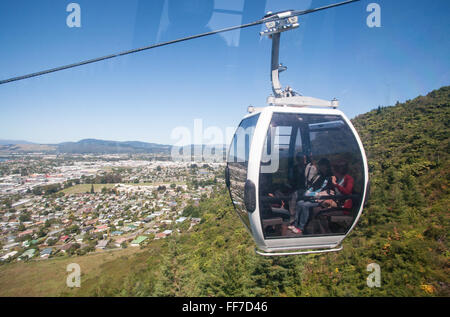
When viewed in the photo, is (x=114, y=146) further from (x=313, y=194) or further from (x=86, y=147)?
(x=313, y=194)

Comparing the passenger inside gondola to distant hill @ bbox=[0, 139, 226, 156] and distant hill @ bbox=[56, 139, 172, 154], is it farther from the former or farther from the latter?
distant hill @ bbox=[56, 139, 172, 154]

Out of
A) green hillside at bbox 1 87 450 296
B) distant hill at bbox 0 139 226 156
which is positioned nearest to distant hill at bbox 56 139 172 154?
distant hill at bbox 0 139 226 156

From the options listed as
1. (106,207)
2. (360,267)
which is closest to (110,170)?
(106,207)

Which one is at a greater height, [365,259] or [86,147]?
[86,147]

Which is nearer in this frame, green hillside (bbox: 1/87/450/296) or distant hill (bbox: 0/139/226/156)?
green hillside (bbox: 1/87/450/296)

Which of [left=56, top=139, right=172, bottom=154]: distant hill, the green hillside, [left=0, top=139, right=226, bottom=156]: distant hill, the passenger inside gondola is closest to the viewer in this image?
the passenger inside gondola

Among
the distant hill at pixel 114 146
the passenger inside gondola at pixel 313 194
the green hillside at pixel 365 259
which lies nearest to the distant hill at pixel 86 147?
the distant hill at pixel 114 146

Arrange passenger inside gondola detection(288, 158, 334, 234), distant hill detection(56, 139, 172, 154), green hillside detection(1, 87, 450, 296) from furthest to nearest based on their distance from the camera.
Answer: distant hill detection(56, 139, 172, 154), green hillside detection(1, 87, 450, 296), passenger inside gondola detection(288, 158, 334, 234)

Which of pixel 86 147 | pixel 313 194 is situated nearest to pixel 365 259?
pixel 313 194

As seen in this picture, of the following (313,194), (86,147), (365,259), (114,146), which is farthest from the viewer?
(114,146)
